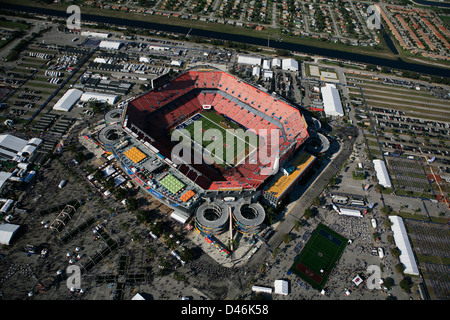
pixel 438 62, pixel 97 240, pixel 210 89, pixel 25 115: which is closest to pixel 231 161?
pixel 210 89

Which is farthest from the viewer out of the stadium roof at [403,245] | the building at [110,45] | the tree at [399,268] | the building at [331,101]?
the building at [110,45]

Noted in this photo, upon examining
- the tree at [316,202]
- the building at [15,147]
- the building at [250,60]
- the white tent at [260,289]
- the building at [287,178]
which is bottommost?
the white tent at [260,289]

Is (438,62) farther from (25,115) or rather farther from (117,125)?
(25,115)

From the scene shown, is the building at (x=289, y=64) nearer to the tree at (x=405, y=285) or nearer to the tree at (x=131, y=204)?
the tree at (x=131, y=204)

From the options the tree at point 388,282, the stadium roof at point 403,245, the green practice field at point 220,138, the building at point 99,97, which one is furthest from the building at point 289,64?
the tree at point 388,282

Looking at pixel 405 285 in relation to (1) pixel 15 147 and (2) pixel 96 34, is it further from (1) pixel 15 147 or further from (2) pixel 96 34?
(2) pixel 96 34

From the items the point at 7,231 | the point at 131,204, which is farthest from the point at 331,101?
the point at 7,231
